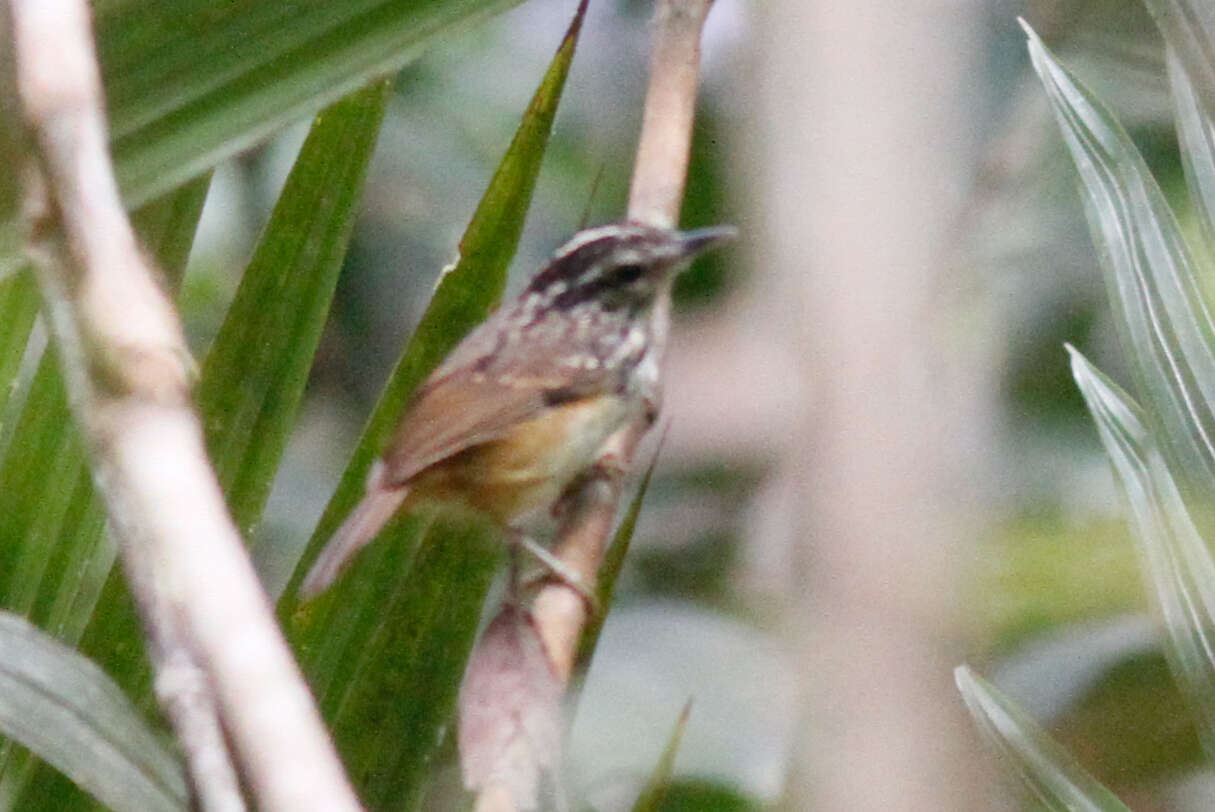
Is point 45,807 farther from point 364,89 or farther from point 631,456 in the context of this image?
point 631,456

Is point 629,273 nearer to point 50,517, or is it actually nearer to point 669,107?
point 669,107

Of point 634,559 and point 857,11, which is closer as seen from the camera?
point 857,11

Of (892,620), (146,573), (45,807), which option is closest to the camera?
(146,573)

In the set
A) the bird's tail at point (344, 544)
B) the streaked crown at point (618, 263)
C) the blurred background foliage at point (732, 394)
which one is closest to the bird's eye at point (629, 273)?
the streaked crown at point (618, 263)

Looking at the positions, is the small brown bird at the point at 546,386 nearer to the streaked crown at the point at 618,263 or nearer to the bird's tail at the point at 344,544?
the streaked crown at the point at 618,263

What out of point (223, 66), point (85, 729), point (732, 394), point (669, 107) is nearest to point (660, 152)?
point (669, 107)

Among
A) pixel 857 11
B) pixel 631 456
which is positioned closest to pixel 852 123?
pixel 857 11

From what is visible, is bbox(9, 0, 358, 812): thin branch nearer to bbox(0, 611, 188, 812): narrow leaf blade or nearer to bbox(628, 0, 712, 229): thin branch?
bbox(0, 611, 188, 812): narrow leaf blade
